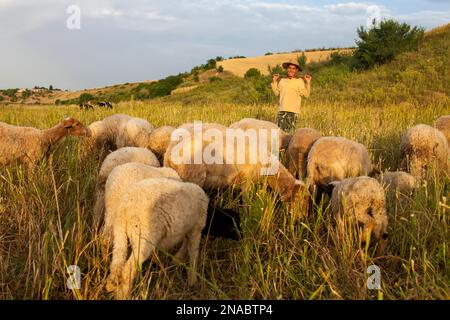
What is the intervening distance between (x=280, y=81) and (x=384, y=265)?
7.39 metres

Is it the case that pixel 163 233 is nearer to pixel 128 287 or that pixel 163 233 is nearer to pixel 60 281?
pixel 128 287

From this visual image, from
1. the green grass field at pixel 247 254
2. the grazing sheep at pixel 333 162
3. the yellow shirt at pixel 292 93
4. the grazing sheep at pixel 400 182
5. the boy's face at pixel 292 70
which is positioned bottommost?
the green grass field at pixel 247 254

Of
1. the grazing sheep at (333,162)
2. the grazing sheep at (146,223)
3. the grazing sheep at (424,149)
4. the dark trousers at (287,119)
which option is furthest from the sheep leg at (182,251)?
the dark trousers at (287,119)

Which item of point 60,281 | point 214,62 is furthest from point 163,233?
point 214,62

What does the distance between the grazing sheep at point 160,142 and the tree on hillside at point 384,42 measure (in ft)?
63.6

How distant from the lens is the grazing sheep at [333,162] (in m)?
5.80

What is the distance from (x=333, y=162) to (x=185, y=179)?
2.09 metres

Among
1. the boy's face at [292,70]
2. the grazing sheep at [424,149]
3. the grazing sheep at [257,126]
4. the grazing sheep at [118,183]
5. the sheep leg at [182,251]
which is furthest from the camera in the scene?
the boy's face at [292,70]

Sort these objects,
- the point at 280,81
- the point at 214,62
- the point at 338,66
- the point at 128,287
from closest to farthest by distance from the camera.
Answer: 1. the point at 128,287
2. the point at 280,81
3. the point at 338,66
4. the point at 214,62

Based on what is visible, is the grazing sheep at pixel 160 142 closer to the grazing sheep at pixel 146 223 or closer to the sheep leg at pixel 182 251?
the sheep leg at pixel 182 251

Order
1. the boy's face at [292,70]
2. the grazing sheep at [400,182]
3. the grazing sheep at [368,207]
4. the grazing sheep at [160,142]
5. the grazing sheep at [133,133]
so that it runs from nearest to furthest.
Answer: the grazing sheep at [368,207], the grazing sheep at [400,182], the grazing sheep at [160,142], the grazing sheep at [133,133], the boy's face at [292,70]

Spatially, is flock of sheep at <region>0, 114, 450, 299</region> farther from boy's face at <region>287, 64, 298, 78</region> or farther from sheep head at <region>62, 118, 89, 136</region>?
boy's face at <region>287, 64, 298, 78</region>

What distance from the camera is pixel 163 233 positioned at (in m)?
3.31

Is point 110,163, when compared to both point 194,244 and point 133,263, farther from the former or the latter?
point 133,263
